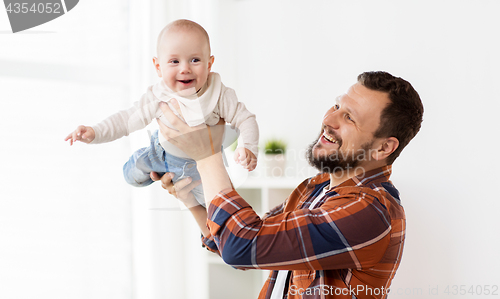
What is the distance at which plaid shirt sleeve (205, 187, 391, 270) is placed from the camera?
1.19m

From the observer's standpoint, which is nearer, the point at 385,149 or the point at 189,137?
the point at 189,137

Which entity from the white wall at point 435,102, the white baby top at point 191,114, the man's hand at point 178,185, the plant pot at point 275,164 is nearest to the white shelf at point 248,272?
the plant pot at point 275,164

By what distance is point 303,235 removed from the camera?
47.2 inches

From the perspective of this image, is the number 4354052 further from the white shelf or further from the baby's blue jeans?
the white shelf

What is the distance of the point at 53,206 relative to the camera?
2.18m

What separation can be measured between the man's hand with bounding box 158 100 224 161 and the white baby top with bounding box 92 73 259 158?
2 cm

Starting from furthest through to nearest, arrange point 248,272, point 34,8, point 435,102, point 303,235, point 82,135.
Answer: point 248,272 → point 435,102 → point 34,8 → point 82,135 → point 303,235

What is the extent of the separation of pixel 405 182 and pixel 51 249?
6.27 feet

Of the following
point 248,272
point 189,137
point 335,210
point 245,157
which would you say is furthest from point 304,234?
point 248,272

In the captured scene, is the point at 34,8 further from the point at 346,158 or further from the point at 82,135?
the point at 346,158

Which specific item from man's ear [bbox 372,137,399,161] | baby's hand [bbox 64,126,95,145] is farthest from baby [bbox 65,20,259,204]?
man's ear [bbox 372,137,399,161]

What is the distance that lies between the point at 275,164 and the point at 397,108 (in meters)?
1.36

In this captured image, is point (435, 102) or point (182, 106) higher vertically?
point (435, 102)

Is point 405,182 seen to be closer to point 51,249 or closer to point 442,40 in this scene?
point 442,40
